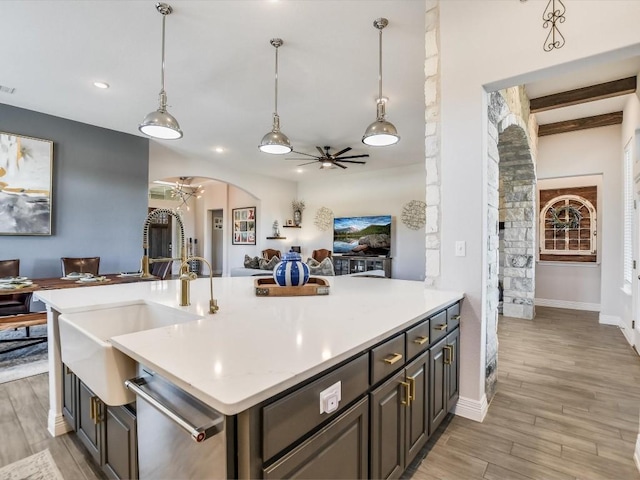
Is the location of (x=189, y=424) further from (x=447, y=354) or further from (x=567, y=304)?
(x=567, y=304)

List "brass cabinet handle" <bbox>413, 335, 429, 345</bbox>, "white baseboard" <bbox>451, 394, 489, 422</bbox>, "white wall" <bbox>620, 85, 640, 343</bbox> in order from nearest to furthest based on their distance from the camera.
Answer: "brass cabinet handle" <bbox>413, 335, 429, 345</bbox>
"white baseboard" <bbox>451, 394, 489, 422</bbox>
"white wall" <bbox>620, 85, 640, 343</bbox>

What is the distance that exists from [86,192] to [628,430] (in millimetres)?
6642

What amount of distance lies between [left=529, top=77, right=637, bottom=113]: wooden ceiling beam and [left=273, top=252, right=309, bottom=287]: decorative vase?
14.2ft

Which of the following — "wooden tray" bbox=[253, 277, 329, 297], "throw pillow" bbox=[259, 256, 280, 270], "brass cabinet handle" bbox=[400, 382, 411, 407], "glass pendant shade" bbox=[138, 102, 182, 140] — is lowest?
"brass cabinet handle" bbox=[400, 382, 411, 407]

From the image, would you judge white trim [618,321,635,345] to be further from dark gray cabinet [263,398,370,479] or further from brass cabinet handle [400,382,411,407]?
dark gray cabinet [263,398,370,479]

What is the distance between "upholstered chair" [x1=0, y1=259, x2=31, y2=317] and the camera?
3.62 metres

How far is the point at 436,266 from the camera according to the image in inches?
96.0

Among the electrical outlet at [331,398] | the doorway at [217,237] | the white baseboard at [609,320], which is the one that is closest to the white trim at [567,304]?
the white baseboard at [609,320]

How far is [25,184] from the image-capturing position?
437cm

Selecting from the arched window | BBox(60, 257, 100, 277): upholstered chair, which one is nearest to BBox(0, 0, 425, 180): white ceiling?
BBox(60, 257, 100, 277): upholstered chair

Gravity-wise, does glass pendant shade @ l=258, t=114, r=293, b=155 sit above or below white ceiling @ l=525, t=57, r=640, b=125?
below

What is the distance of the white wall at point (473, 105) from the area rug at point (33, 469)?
257cm

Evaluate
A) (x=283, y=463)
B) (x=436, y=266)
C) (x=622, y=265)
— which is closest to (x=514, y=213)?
(x=622, y=265)

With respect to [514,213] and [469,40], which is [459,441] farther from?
[514,213]
